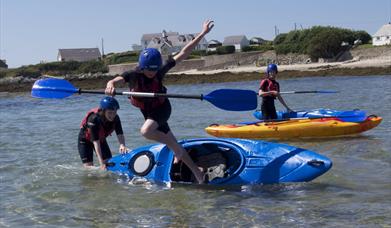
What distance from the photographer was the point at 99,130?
7555 mm

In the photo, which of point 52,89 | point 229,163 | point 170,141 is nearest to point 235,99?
point 229,163

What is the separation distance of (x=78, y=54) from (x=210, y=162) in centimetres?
9611

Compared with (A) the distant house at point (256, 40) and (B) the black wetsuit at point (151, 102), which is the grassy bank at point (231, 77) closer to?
(B) the black wetsuit at point (151, 102)

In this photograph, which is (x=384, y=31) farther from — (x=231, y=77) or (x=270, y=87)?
(x=270, y=87)

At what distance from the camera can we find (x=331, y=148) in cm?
998

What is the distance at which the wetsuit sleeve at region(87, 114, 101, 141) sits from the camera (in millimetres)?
7410

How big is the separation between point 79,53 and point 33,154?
92.4 m

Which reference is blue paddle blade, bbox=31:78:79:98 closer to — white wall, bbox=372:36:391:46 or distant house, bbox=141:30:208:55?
white wall, bbox=372:36:391:46

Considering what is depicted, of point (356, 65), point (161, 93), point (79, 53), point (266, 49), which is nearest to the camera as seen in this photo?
point (161, 93)

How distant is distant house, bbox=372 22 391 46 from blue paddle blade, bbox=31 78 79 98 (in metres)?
66.6

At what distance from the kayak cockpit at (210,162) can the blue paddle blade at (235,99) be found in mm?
542

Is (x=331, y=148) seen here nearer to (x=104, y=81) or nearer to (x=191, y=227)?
(x=191, y=227)

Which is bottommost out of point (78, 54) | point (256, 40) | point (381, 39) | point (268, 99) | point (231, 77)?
point (231, 77)

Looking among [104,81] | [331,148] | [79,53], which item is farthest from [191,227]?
[79,53]
